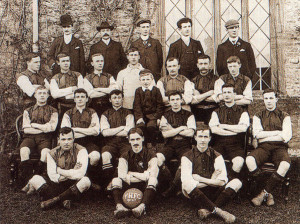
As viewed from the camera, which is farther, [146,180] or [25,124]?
[25,124]

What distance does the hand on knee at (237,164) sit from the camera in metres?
4.68

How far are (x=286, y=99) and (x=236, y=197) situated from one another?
10.6 feet

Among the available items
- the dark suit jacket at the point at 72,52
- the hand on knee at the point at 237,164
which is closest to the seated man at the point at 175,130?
the hand on knee at the point at 237,164

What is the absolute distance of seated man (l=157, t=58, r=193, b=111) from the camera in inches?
215

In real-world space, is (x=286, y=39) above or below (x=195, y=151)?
above

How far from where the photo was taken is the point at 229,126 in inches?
195

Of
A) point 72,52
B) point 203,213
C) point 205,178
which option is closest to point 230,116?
point 205,178

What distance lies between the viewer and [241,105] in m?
5.34

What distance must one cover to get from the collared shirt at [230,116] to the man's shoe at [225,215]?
4.48 feet

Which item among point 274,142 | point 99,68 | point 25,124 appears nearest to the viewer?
point 274,142

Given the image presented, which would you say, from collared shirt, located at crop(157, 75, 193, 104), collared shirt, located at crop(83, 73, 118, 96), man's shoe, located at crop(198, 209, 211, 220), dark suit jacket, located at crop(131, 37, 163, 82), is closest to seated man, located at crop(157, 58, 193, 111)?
collared shirt, located at crop(157, 75, 193, 104)

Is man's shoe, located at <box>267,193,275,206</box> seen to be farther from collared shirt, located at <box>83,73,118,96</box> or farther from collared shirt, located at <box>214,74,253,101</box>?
collared shirt, located at <box>83,73,118,96</box>

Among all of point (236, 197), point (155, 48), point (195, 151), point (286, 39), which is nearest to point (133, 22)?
point (155, 48)

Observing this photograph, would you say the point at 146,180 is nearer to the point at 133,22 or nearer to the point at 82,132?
the point at 82,132
